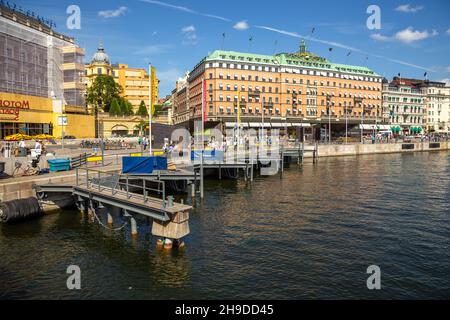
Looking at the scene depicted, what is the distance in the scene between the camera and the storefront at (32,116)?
53669 millimetres

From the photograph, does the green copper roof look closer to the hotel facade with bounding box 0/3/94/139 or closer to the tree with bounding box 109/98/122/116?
the tree with bounding box 109/98/122/116

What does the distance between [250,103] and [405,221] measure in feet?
252

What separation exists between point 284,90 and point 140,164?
266 feet

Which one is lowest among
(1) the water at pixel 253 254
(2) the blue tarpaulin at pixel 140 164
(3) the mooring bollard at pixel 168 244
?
(1) the water at pixel 253 254

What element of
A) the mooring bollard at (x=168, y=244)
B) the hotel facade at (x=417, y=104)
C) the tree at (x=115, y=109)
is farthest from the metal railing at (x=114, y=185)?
the hotel facade at (x=417, y=104)

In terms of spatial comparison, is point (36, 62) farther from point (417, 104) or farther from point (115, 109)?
point (417, 104)

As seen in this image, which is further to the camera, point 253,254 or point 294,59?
point 294,59

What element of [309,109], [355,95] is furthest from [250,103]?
[355,95]

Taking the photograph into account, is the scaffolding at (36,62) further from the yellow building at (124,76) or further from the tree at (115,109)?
the yellow building at (124,76)

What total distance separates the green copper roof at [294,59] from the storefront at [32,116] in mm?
41448

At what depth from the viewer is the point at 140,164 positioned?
28.4 meters

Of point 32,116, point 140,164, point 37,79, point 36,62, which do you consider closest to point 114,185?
point 140,164

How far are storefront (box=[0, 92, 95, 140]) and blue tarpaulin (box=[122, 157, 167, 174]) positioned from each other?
26.8 m
